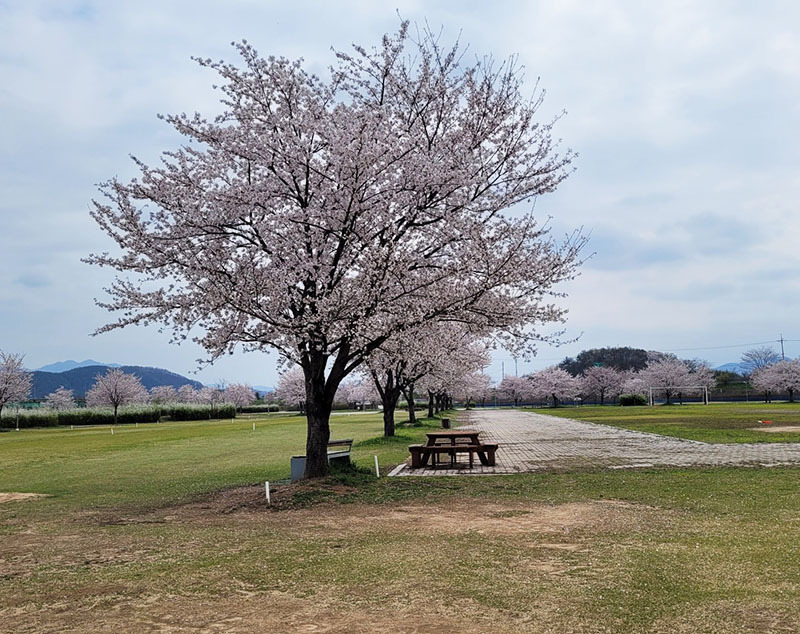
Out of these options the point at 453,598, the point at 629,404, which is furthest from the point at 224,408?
the point at 453,598

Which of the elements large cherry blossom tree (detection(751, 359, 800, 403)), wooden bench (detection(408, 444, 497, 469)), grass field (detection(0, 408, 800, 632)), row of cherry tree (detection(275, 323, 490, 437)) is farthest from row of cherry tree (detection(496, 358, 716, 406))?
grass field (detection(0, 408, 800, 632))

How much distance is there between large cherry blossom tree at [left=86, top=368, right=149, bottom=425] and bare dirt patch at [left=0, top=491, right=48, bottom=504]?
68.8 meters

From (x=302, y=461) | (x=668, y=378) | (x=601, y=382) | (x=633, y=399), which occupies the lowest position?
(x=633, y=399)

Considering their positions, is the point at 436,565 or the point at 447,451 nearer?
the point at 436,565

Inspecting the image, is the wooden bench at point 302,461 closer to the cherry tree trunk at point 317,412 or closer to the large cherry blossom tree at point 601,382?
the cherry tree trunk at point 317,412

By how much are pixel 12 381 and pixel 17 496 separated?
5547 cm

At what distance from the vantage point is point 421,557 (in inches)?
265

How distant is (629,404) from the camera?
7975 cm

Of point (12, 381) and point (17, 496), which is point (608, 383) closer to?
point (12, 381)

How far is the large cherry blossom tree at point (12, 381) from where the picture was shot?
6044cm

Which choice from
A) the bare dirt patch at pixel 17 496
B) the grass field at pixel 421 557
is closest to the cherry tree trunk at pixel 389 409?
the grass field at pixel 421 557

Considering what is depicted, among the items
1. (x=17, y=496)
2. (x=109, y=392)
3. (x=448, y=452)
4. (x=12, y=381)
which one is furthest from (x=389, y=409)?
(x=109, y=392)

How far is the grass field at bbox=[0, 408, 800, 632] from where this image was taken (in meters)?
4.92

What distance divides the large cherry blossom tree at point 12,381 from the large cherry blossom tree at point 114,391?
1323cm
